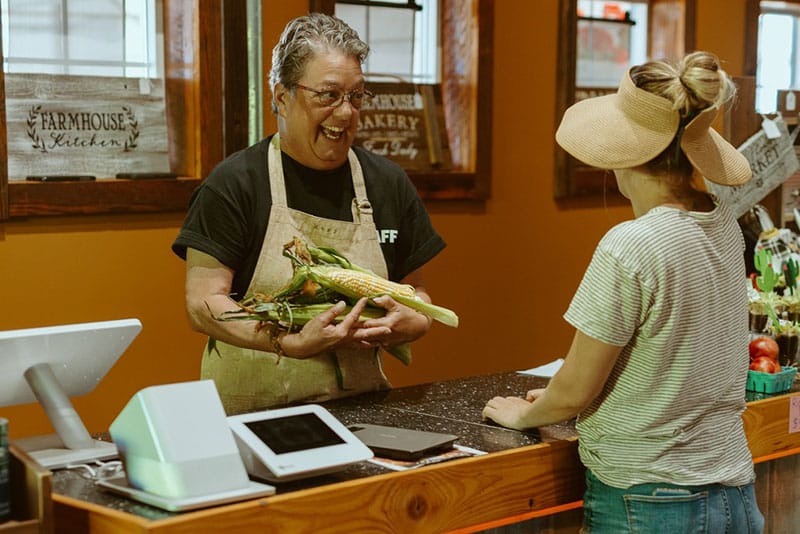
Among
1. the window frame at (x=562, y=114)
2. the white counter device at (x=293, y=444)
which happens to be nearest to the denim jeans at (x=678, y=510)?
the white counter device at (x=293, y=444)

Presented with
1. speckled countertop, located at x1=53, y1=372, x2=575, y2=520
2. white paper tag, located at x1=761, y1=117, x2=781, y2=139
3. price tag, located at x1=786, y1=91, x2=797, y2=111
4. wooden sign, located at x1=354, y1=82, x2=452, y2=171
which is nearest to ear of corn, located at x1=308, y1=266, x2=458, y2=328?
speckled countertop, located at x1=53, y1=372, x2=575, y2=520

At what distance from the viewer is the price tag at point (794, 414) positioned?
115 inches

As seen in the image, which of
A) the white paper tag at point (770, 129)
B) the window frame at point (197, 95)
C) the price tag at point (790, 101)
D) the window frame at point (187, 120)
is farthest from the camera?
the price tag at point (790, 101)

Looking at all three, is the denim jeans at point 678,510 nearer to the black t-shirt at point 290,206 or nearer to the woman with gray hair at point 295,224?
the woman with gray hair at point 295,224

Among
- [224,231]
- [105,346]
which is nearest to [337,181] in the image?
[224,231]

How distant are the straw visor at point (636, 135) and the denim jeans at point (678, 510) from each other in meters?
0.64

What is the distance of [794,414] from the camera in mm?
2939

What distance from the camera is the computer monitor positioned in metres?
2.13

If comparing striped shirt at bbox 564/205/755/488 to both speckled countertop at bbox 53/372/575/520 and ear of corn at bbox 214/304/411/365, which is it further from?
ear of corn at bbox 214/304/411/365

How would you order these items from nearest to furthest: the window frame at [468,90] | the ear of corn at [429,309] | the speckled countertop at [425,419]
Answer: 1. the speckled countertop at [425,419]
2. the ear of corn at [429,309]
3. the window frame at [468,90]

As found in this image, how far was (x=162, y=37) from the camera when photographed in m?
4.18

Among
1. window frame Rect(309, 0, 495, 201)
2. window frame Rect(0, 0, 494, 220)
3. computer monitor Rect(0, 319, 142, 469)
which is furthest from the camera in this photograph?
window frame Rect(309, 0, 495, 201)

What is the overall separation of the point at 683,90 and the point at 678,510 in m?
0.83

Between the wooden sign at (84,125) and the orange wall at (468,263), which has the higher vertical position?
the wooden sign at (84,125)
